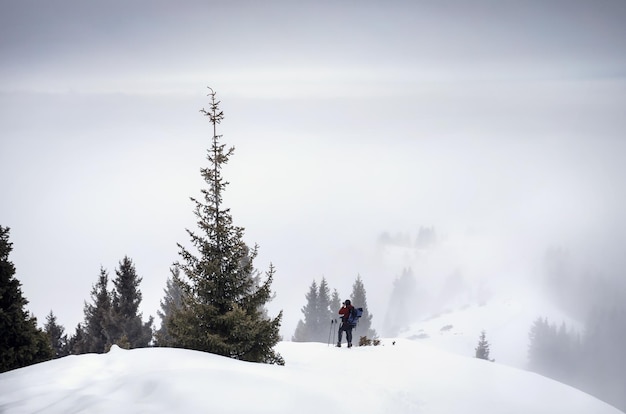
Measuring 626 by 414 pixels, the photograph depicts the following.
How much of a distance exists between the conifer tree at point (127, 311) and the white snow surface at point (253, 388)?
1980 cm

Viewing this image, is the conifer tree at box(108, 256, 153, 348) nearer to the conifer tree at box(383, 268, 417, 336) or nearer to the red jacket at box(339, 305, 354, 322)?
the red jacket at box(339, 305, 354, 322)

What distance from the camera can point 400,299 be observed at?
573 feet

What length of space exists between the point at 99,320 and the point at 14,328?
18878 mm

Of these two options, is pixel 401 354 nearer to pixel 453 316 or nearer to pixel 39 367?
pixel 39 367

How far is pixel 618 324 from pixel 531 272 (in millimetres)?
53140

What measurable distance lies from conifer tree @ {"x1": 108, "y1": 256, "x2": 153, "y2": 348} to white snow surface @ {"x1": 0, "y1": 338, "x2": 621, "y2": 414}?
65.0 ft

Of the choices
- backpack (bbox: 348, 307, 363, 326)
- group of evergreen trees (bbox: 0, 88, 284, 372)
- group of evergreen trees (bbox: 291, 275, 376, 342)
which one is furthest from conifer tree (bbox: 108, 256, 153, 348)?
group of evergreen trees (bbox: 291, 275, 376, 342)

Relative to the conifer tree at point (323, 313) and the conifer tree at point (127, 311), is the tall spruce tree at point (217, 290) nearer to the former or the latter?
the conifer tree at point (127, 311)

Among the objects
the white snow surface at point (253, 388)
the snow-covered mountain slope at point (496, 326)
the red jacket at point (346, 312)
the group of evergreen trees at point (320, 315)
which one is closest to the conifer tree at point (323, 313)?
the group of evergreen trees at point (320, 315)

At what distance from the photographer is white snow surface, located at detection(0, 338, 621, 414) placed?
6.38m

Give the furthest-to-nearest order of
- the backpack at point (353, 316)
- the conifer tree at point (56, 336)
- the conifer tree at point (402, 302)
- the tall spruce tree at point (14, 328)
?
the conifer tree at point (402, 302) → the conifer tree at point (56, 336) → the backpack at point (353, 316) → the tall spruce tree at point (14, 328)

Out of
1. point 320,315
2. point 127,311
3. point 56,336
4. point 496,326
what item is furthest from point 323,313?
point 496,326

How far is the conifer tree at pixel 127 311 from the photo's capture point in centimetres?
2714

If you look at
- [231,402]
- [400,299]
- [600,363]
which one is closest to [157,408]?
[231,402]
